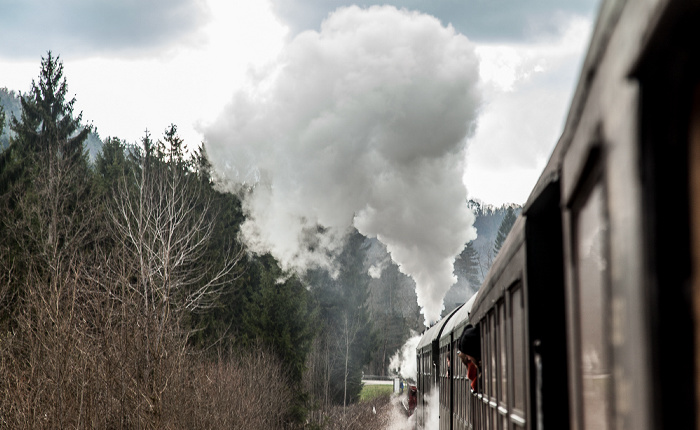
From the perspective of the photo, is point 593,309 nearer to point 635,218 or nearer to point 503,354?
point 635,218

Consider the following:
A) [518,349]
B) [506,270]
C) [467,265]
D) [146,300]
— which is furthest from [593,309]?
[467,265]

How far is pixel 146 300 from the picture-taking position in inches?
687

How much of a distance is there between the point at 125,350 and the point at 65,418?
2762 millimetres

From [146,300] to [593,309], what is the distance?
1631 cm

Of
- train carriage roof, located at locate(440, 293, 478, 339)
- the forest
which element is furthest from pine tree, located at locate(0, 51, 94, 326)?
train carriage roof, located at locate(440, 293, 478, 339)

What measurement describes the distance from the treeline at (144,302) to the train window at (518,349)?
9710 millimetres

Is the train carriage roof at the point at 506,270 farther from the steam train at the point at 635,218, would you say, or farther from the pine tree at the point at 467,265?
the pine tree at the point at 467,265

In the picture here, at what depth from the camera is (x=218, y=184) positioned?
46625 mm

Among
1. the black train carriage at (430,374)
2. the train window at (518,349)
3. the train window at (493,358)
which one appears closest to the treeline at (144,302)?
the black train carriage at (430,374)

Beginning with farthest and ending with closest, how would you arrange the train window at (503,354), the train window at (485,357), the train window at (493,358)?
the train window at (485,357)
the train window at (493,358)
the train window at (503,354)

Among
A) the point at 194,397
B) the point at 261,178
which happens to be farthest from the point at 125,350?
the point at 261,178

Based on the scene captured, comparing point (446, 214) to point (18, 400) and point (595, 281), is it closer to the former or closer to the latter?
point (18, 400)

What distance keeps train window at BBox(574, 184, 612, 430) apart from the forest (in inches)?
435

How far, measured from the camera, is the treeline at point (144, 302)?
13938 millimetres
